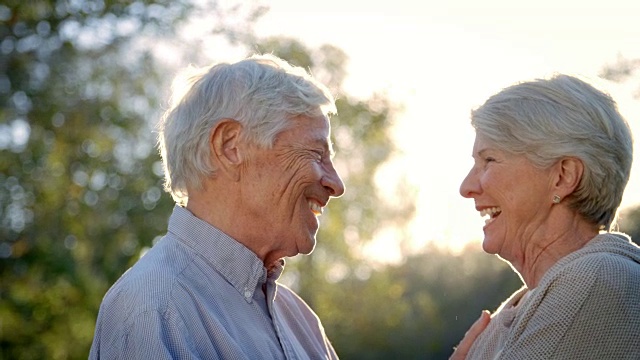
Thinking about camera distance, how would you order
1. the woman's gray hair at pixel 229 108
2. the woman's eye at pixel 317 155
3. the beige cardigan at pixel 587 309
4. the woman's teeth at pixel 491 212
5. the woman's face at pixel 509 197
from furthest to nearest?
the woman's eye at pixel 317 155 → the woman's gray hair at pixel 229 108 → the woman's teeth at pixel 491 212 → the woman's face at pixel 509 197 → the beige cardigan at pixel 587 309

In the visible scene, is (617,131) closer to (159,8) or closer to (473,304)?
(159,8)

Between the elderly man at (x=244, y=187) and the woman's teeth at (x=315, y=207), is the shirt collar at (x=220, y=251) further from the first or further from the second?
the woman's teeth at (x=315, y=207)

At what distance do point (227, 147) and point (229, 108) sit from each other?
13 cm

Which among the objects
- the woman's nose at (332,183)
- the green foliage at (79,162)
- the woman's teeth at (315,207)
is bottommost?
the green foliage at (79,162)

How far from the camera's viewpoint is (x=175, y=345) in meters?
2.80

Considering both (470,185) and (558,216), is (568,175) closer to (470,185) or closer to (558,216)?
(558,216)

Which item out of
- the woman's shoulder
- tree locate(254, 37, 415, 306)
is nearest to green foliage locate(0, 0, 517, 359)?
tree locate(254, 37, 415, 306)

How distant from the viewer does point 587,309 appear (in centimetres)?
268

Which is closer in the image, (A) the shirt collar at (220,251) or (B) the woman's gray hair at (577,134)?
(B) the woman's gray hair at (577,134)

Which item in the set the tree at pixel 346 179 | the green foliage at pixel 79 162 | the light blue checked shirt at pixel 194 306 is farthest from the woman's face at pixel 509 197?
the tree at pixel 346 179

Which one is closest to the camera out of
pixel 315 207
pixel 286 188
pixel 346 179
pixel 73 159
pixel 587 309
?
pixel 587 309

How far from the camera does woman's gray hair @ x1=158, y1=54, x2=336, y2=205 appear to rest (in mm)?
3191

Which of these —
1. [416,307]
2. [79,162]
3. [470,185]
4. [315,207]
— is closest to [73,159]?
[79,162]

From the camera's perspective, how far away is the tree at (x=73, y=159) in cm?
1406
